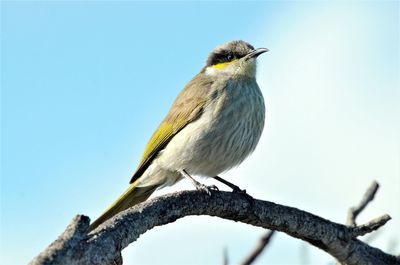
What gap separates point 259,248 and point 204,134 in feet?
7.39

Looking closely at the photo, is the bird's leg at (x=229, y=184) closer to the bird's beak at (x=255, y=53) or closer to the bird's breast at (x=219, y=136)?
the bird's breast at (x=219, y=136)

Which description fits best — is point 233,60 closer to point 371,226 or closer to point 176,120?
point 176,120

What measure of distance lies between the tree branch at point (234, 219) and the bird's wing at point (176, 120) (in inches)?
61.1

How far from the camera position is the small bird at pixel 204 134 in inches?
282

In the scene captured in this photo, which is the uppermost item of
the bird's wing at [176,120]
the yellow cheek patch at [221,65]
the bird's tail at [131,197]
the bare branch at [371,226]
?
the yellow cheek patch at [221,65]

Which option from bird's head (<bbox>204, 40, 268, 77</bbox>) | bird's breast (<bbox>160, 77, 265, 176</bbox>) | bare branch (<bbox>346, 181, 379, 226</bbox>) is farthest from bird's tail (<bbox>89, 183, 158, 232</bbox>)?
bare branch (<bbox>346, 181, 379, 226</bbox>)

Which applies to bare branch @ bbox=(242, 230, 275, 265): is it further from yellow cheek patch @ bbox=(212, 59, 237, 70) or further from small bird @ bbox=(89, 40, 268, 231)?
yellow cheek patch @ bbox=(212, 59, 237, 70)

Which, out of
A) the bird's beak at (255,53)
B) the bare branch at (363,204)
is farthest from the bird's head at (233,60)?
the bare branch at (363,204)

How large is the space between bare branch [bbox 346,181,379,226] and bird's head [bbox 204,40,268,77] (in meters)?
2.37

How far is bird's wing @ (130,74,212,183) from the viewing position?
757 centimetres

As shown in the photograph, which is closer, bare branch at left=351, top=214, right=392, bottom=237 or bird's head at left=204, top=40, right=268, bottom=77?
bare branch at left=351, top=214, right=392, bottom=237

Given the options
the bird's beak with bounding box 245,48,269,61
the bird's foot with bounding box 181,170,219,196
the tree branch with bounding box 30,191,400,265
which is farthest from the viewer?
the bird's beak with bounding box 245,48,269,61

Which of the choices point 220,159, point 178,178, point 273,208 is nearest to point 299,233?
point 273,208

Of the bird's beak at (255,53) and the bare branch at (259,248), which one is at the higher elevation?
the bird's beak at (255,53)
